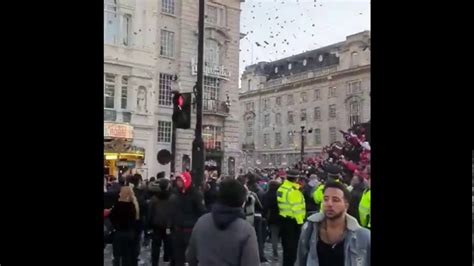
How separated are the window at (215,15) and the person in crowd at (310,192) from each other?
961 millimetres

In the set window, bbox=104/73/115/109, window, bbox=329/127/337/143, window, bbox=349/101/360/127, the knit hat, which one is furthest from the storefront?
window, bbox=349/101/360/127

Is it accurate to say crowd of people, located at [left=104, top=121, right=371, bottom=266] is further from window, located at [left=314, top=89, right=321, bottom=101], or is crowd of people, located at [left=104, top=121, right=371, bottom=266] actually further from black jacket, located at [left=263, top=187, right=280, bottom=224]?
window, located at [left=314, top=89, right=321, bottom=101]

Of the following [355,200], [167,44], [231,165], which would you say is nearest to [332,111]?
→ [355,200]

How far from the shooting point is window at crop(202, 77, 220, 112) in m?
3.04

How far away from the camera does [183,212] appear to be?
301cm

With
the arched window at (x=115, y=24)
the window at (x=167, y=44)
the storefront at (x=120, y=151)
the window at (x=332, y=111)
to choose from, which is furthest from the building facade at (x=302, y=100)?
the arched window at (x=115, y=24)

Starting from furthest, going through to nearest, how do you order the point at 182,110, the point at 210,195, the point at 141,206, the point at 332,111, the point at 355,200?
the point at 141,206, the point at 182,110, the point at 332,111, the point at 210,195, the point at 355,200

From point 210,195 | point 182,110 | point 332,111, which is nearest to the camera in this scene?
point 210,195

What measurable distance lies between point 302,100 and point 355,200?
63 centimetres

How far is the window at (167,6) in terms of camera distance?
301cm

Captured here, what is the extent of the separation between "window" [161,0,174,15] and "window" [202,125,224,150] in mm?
656

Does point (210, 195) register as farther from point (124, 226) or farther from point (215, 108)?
point (124, 226)

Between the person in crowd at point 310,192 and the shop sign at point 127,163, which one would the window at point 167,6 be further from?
the person in crowd at point 310,192
